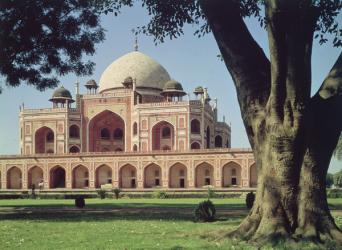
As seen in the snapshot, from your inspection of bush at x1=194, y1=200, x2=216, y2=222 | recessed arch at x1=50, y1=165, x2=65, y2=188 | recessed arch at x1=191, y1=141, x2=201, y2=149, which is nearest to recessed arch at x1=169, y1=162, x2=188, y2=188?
recessed arch at x1=191, y1=141, x2=201, y2=149

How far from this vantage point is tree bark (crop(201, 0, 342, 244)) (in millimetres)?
5730

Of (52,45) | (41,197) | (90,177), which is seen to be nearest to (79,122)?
(90,177)

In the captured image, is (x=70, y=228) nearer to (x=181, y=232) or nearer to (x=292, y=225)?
(x=181, y=232)

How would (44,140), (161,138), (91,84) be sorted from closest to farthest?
(161,138), (44,140), (91,84)

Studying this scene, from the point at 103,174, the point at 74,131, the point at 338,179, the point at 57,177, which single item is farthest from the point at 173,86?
the point at 338,179

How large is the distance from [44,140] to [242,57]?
137 feet

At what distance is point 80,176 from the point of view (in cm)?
3862

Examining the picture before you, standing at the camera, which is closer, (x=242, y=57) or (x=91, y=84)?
(x=242, y=57)

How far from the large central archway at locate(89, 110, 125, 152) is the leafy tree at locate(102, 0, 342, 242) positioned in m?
38.5

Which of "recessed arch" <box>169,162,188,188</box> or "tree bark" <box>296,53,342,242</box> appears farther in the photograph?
"recessed arch" <box>169,162,188,188</box>

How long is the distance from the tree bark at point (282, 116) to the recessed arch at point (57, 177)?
33.7m

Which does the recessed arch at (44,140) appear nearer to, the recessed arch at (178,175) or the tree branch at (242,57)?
the recessed arch at (178,175)

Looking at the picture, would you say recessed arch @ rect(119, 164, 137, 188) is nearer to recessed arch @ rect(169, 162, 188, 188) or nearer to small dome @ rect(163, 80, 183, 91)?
recessed arch @ rect(169, 162, 188, 188)

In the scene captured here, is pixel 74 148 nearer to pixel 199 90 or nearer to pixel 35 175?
pixel 35 175
